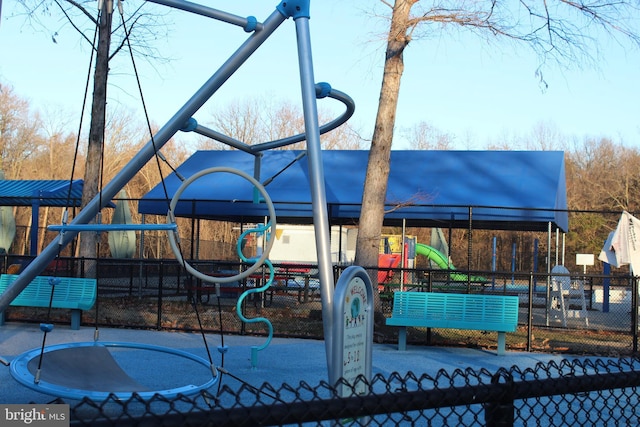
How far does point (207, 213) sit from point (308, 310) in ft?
15.6

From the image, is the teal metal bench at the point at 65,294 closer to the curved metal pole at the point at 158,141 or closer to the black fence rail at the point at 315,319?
the black fence rail at the point at 315,319

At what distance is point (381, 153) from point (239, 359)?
5300 millimetres

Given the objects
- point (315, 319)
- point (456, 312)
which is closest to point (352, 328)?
point (456, 312)

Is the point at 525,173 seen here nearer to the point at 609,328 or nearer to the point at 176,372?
the point at 609,328

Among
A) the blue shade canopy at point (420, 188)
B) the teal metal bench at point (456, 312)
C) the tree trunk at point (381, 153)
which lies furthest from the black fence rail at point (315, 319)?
the blue shade canopy at point (420, 188)

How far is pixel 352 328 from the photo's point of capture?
537cm

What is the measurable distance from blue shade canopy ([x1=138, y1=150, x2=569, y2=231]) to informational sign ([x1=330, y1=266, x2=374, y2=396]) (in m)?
10.9

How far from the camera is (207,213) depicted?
19328 millimetres

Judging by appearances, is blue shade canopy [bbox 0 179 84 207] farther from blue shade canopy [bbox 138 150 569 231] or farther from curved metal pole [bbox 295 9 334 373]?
curved metal pole [bbox 295 9 334 373]

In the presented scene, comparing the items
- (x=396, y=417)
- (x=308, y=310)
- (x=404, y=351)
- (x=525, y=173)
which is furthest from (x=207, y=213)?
(x=396, y=417)

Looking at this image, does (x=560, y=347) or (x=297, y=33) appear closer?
(x=297, y=33)

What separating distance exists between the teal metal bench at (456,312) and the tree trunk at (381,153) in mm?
2271

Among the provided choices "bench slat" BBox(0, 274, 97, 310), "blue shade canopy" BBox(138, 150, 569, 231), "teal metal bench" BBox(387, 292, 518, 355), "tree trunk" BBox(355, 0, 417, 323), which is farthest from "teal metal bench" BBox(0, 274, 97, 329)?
"blue shade canopy" BBox(138, 150, 569, 231)

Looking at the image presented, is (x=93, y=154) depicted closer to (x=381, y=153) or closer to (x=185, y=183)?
(x=381, y=153)
